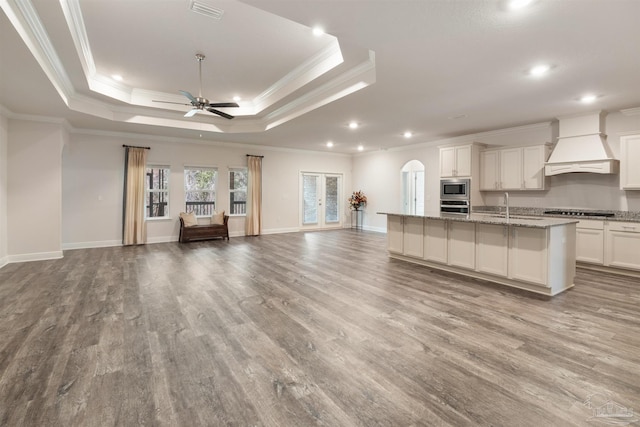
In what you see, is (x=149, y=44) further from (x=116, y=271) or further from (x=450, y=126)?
(x=450, y=126)

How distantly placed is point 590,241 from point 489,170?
2411 millimetres

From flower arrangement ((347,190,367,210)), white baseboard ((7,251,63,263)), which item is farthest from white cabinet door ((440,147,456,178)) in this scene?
white baseboard ((7,251,63,263))

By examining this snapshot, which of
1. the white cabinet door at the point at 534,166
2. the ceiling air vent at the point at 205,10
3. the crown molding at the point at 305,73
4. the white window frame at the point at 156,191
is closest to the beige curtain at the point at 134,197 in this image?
the white window frame at the point at 156,191

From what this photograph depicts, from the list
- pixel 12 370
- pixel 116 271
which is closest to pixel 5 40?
pixel 12 370

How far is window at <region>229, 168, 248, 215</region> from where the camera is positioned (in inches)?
358

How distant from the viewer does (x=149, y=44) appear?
13.0ft

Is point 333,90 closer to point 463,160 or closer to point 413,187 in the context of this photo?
point 463,160

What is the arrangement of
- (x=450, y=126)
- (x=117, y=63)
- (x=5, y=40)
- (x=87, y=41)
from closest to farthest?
(x=5, y=40), (x=87, y=41), (x=117, y=63), (x=450, y=126)

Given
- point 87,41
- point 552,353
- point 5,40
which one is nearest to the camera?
point 552,353

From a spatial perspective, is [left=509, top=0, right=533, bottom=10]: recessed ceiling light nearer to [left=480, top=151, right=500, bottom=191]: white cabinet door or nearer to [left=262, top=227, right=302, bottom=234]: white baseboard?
[left=480, top=151, right=500, bottom=191]: white cabinet door

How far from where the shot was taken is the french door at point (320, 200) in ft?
34.5

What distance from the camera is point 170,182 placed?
26.6ft

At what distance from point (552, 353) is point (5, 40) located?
573 centimetres

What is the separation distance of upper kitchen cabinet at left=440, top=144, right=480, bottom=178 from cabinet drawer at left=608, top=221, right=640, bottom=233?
2.65 meters
